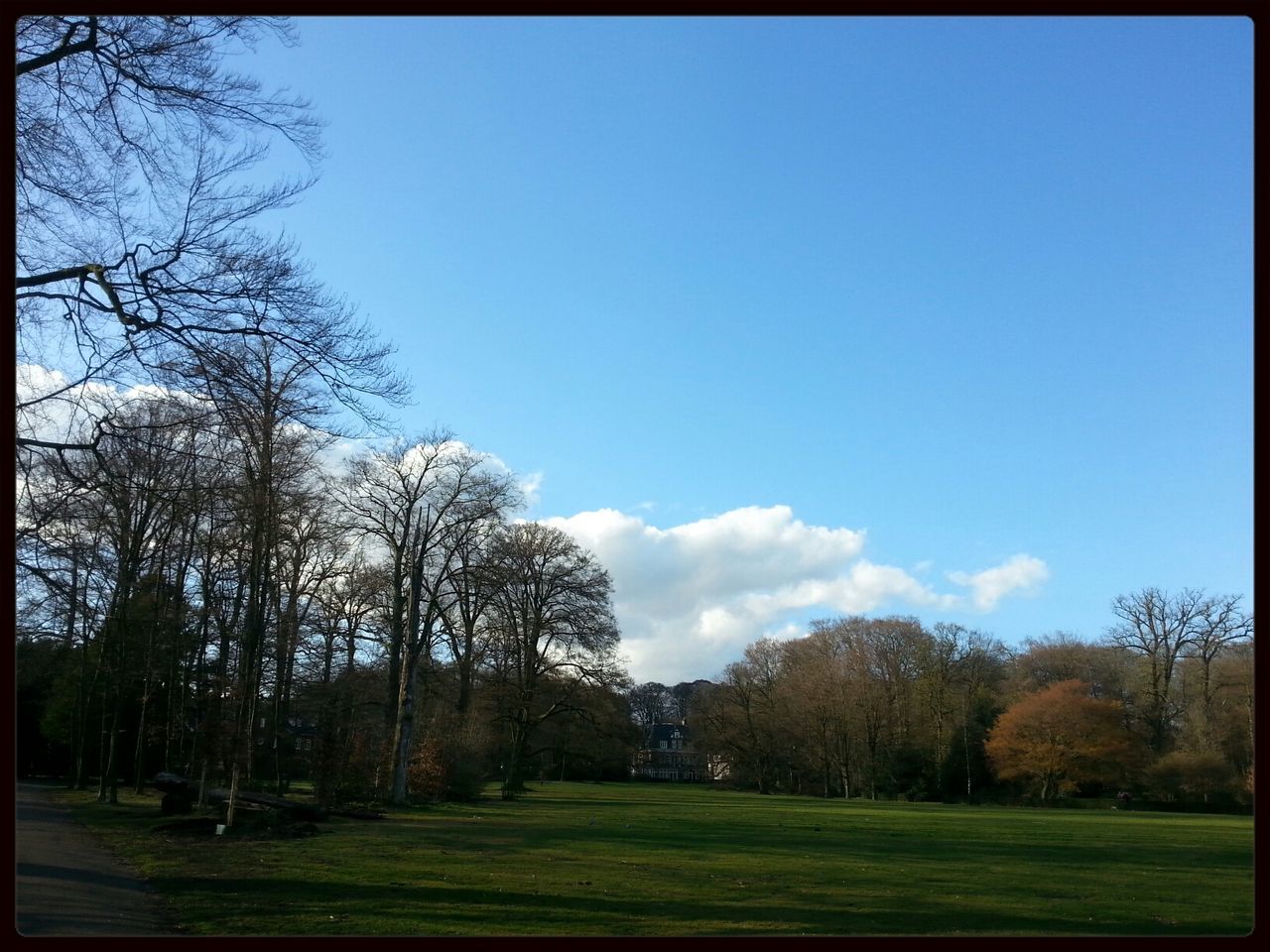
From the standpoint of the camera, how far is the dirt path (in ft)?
28.9

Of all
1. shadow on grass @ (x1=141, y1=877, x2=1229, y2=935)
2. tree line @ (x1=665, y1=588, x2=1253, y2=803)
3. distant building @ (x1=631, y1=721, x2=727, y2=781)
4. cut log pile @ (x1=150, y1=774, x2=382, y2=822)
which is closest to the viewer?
shadow on grass @ (x1=141, y1=877, x2=1229, y2=935)

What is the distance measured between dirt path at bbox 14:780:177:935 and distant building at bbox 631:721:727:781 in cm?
6122

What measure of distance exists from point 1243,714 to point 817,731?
23.2 meters

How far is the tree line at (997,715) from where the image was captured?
5097 centimetres

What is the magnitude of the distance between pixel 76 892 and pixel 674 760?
4204 inches

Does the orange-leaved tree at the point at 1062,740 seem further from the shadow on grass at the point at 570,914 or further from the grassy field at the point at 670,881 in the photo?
the shadow on grass at the point at 570,914

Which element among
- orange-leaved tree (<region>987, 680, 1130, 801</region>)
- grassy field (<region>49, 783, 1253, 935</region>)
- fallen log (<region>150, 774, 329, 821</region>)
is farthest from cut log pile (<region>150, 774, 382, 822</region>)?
orange-leaved tree (<region>987, 680, 1130, 801</region>)

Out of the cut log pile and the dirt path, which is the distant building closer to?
the cut log pile

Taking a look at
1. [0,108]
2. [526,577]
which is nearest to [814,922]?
[0,108]

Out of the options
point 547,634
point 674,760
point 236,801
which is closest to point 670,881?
point 236,801

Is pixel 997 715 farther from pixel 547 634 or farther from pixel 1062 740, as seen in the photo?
pixel 547 634

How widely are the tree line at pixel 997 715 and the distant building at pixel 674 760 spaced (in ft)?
39.8

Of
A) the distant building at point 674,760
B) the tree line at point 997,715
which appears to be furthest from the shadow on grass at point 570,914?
the distant building at point 674,760

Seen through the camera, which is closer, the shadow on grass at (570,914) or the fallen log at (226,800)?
the shadow on grass at (570,914)
